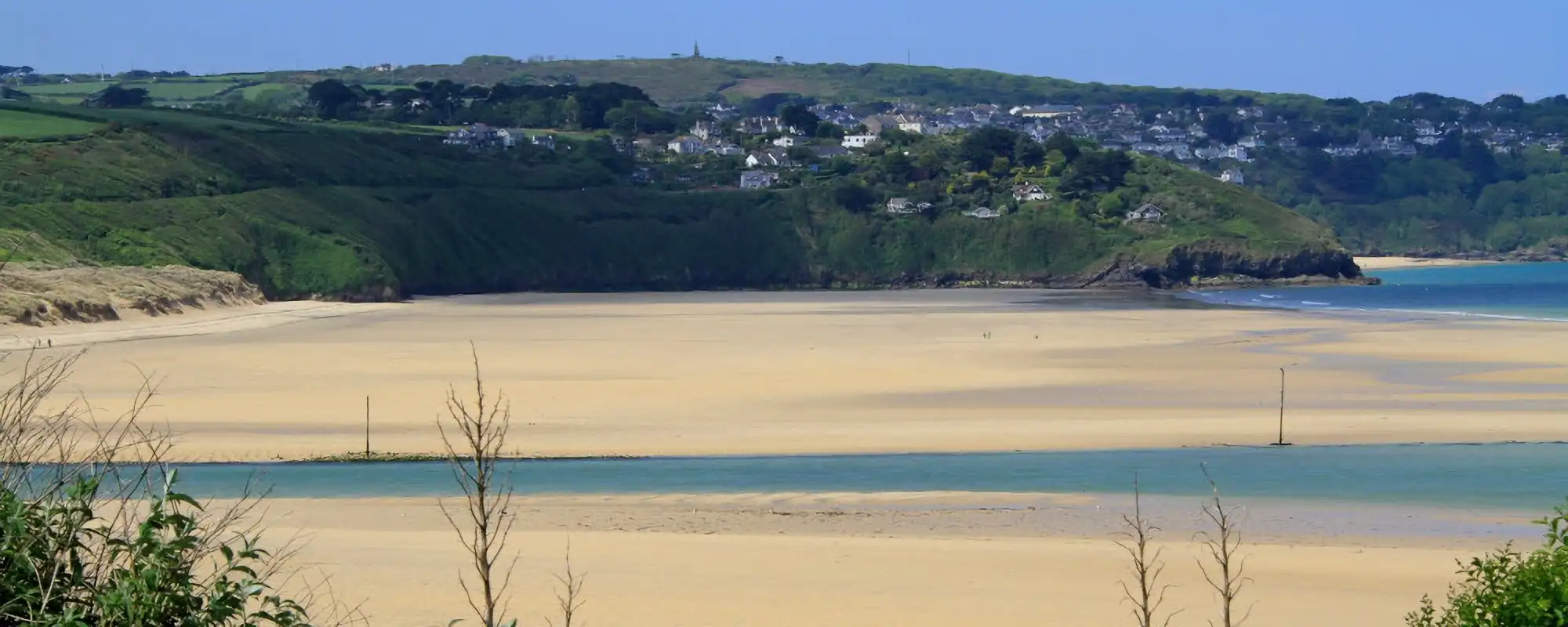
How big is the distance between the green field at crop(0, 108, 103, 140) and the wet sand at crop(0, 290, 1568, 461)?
27.7 metres

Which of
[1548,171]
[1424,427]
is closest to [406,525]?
[1424,427]

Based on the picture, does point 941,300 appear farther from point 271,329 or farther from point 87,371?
point 87,371

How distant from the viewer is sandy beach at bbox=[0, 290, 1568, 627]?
15.7 meters

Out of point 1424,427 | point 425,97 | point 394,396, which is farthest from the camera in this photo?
point 425,97

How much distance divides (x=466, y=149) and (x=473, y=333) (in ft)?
183

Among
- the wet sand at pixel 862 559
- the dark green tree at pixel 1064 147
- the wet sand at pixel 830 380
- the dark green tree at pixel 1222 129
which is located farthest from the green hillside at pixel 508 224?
the dark green tree at pixel 1222 129

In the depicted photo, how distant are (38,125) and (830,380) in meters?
60.1

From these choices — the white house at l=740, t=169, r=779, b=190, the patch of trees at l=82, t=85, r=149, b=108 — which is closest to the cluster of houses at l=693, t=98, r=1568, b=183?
the white house at l=740, t=169, r=779, b=190

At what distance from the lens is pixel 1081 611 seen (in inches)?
580

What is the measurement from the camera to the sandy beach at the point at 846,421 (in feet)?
51.5

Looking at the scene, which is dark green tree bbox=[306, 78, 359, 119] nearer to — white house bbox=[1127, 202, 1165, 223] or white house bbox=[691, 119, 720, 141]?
white house bbox=[691, 119, 720, 141]

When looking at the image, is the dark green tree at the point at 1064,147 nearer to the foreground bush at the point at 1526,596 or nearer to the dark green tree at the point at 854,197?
the dark green tree at the point at 854,197

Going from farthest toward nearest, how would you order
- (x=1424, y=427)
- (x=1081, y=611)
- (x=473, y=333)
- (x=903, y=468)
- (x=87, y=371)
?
(x=473, y=333), (x=87, y=371), (x=1424, y=427), (x=903, y=468), (x=1081, y=611)

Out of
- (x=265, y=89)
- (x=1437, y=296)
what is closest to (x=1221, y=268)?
(x=1437, y=296)
